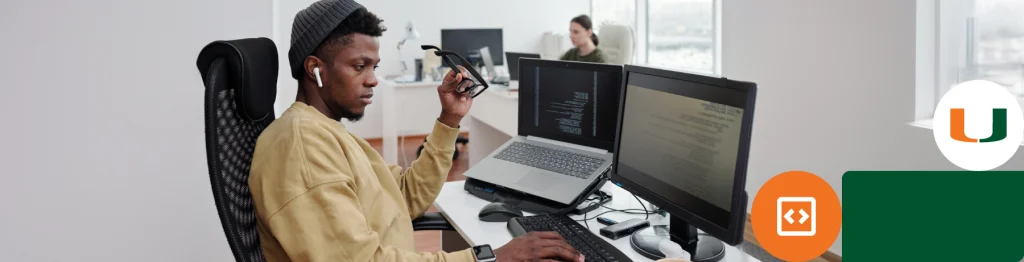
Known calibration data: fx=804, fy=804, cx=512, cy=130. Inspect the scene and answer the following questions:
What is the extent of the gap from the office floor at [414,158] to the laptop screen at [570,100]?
148 cm

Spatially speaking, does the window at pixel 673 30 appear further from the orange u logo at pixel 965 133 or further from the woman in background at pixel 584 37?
the orange u logo at pixel 965 133

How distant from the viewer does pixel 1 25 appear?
2156 millimetres

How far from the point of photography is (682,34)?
21.2ft

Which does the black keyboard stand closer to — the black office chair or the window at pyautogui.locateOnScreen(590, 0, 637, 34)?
the black office chair

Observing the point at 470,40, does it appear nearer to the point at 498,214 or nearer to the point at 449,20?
the point at 449,20

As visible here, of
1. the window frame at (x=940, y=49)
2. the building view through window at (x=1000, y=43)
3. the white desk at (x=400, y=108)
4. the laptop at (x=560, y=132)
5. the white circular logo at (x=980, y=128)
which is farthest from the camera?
the white desk at (x=400, y=108)

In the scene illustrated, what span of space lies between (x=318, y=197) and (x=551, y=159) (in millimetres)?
926

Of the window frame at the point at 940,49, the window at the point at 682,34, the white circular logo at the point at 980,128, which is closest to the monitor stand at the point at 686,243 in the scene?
the white circular logo at the point at 980,128

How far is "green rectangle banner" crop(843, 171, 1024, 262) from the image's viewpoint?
8.63 ft

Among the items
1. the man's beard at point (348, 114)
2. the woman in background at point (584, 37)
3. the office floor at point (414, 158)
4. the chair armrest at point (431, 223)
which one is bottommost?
the office floor at point (414, 158)

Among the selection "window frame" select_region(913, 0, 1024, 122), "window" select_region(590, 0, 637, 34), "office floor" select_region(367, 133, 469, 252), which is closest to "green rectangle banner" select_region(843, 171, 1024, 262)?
"window frame" select_region(913, 0, 1024, 122)

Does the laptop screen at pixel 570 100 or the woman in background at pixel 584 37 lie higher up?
the woman in background at pixel 584 37

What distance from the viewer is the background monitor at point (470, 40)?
6.40 m

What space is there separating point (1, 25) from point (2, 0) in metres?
0.07
